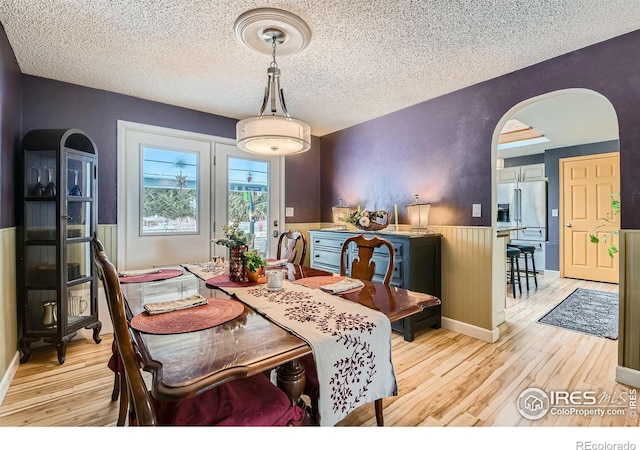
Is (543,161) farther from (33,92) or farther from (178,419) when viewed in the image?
(33,92)

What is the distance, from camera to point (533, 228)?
5293mm

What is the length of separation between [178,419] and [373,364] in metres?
0.71

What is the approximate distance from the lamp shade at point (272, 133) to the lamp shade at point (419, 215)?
1637mm

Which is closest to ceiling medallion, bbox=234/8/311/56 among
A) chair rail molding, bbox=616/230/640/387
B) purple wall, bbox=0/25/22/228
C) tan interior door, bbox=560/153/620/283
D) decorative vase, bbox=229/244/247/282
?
decorative vase, bbox=229/244/247/282

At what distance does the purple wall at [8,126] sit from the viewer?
196 centimetres

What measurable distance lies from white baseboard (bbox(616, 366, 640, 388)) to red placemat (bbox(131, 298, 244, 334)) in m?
2.45

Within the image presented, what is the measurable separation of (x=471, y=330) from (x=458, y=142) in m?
1.71

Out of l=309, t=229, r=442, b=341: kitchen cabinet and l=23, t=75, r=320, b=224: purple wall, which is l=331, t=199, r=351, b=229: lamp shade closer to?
l=309, t=229, r=442, b=341: kitchen cabinet

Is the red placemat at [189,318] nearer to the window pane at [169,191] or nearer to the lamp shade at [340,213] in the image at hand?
the window pane at [169,191]

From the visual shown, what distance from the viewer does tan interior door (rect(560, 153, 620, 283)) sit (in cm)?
466

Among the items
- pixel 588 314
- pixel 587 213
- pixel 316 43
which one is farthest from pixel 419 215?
pixel 587 213

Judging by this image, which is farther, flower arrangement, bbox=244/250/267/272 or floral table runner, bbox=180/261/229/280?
floral table runner, bbox=180/261/229/280

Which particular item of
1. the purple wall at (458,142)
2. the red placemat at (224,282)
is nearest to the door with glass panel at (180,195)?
the purple wall at (458,142)
